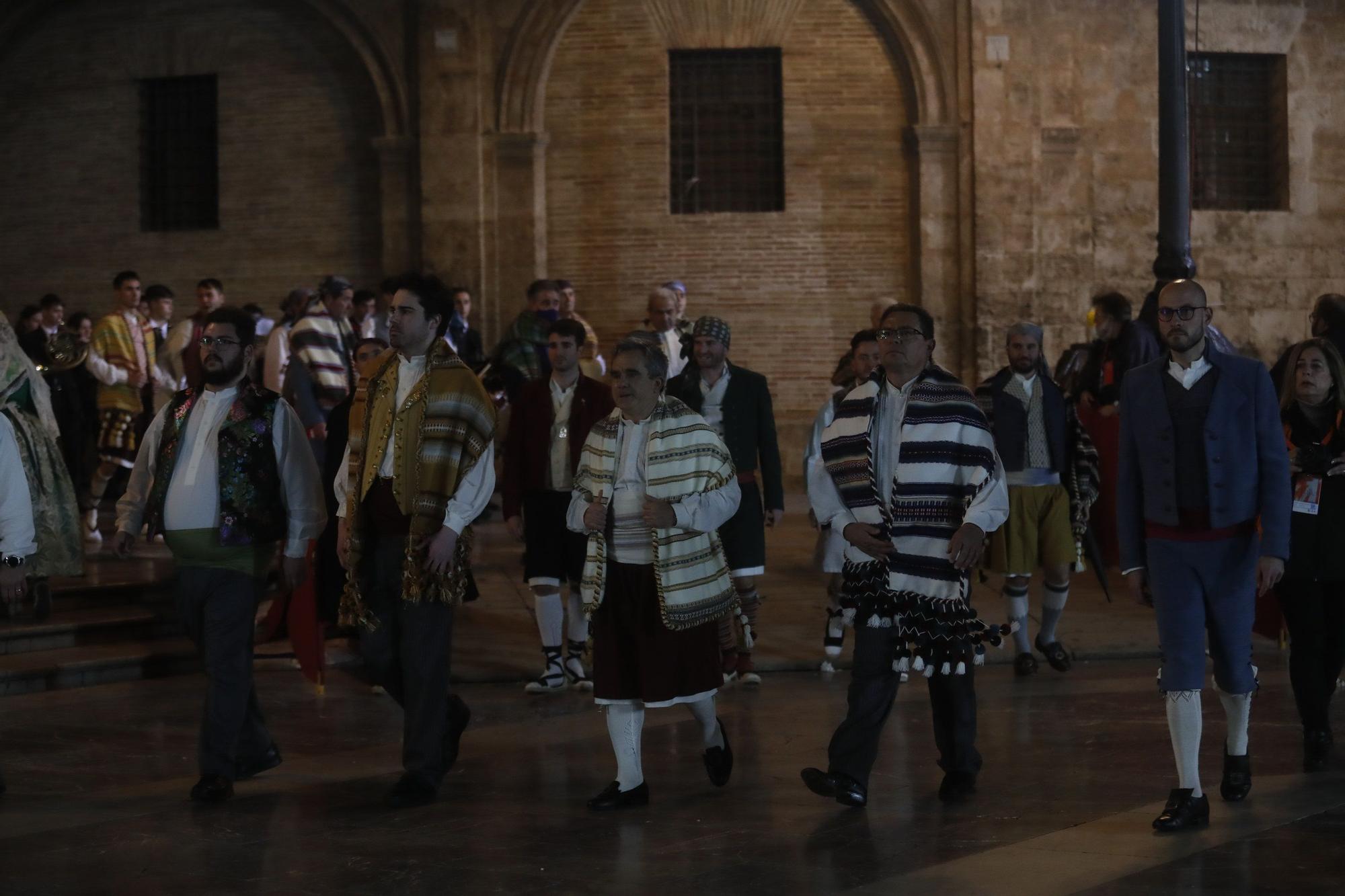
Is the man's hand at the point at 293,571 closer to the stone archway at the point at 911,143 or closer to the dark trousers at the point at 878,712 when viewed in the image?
the dark trousers at the point at 878,712

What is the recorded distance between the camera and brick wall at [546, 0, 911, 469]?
18.2 m

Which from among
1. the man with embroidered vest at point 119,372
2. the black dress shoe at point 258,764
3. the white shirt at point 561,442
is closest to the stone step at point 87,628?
the man with embroidered vest at point 119,372

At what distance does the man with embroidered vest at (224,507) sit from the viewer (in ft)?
23.3

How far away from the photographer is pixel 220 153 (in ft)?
61.8

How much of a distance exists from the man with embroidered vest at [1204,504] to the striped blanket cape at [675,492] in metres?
1.61

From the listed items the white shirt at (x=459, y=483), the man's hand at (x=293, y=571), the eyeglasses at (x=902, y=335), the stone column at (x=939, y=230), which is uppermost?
the stone column at (x=939, y=230)

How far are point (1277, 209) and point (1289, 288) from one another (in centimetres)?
86

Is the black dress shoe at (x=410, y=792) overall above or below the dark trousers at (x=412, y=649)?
below

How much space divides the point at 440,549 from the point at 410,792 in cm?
94

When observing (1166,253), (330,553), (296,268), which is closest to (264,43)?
(296,268)

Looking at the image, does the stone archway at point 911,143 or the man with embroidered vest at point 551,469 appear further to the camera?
the stone archway at point 911,143

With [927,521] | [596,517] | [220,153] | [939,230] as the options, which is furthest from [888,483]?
[220,153]

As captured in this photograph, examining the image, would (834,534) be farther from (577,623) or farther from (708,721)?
(708,721)

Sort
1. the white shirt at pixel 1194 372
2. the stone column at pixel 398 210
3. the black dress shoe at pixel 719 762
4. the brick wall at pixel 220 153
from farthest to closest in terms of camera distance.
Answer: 1. the brick wall at pixel 220 153
2. the stone column at pixel 398 210
3. the black dress shoe at pixel 719 762
4. the white shirt at pixel 1194 372
